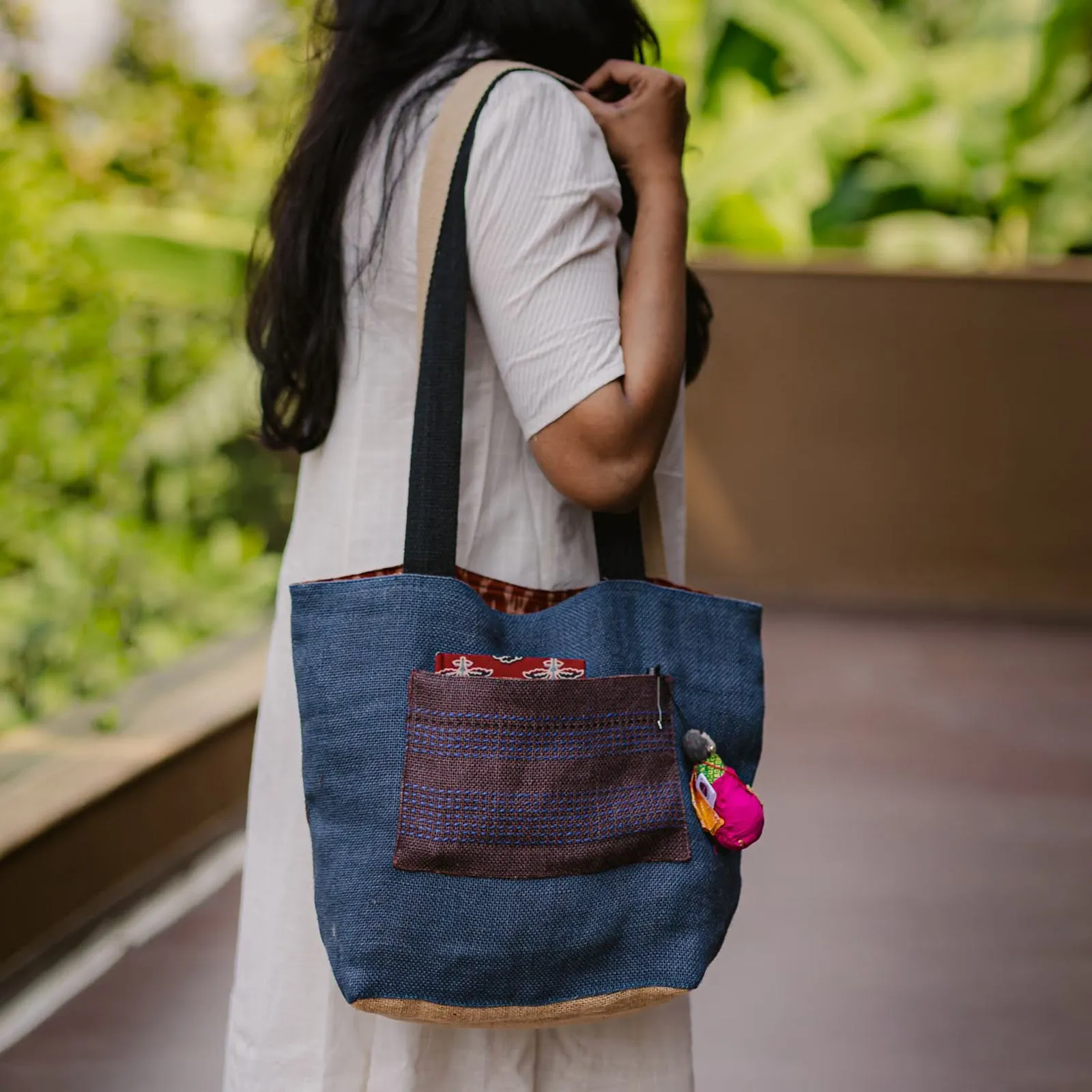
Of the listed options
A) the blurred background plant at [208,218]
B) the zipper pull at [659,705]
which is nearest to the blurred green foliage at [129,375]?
the blurred background plant at [208,218]

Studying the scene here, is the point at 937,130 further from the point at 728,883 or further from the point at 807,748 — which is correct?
the point at 728,883

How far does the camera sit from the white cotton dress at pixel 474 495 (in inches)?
42.9

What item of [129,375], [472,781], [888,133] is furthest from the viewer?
[888,133]

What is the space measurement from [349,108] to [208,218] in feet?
15.6

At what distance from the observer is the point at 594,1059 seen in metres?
1.26

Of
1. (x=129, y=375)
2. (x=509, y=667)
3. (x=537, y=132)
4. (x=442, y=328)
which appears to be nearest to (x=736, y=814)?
(x=509, y=667)

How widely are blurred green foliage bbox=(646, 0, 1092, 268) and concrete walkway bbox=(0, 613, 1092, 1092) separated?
2826 mm

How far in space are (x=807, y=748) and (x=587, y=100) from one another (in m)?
3.14

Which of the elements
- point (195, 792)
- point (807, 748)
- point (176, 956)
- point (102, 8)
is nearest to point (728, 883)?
point (176, 956)

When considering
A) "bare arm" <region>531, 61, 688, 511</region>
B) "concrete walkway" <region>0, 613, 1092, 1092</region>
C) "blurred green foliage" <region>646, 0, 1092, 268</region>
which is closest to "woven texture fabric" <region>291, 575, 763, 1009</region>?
"bare arm" <region>531, 61, 688, 511</region>

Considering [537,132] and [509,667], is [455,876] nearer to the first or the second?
[509,667]

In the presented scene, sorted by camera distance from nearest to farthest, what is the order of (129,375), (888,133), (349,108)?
1. (349,108)
2. (129,375)
3. (888,133)

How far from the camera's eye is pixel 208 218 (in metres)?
5.65

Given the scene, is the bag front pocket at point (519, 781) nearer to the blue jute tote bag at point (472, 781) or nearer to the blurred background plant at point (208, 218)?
the blue jute tote bag at point (472, 781)
